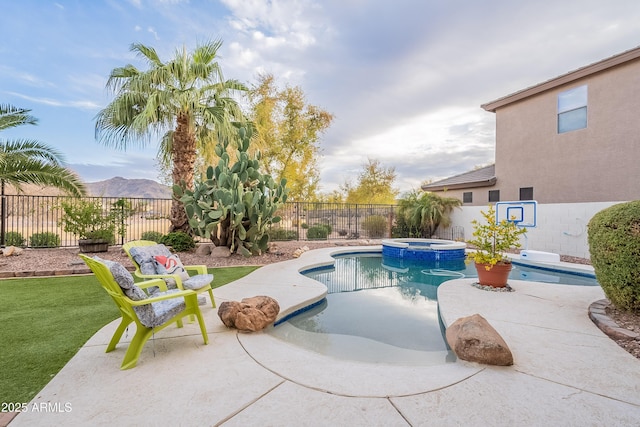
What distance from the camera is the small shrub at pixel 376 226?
1531cm

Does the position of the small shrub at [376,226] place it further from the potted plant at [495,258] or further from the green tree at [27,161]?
the green tree at [27,161]

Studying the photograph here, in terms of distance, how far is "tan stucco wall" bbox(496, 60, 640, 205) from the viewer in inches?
370

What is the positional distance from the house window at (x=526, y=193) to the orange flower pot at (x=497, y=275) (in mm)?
8926

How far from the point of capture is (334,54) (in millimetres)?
10914

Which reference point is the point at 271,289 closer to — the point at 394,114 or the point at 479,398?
the point at 479,398

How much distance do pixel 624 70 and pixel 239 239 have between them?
13.4 meters

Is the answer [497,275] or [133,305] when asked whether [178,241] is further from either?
[497,275]

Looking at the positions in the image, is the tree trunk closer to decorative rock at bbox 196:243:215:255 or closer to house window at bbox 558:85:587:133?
decorative rock at bbox 196:243:215:255

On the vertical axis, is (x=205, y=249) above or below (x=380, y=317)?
above

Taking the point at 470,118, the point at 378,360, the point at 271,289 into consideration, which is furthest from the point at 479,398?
the point at 470,118

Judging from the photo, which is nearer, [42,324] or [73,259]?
[42,324]

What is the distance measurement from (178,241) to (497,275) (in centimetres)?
825

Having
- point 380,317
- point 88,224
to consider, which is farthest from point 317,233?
point 380,317

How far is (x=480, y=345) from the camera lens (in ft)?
8.69
